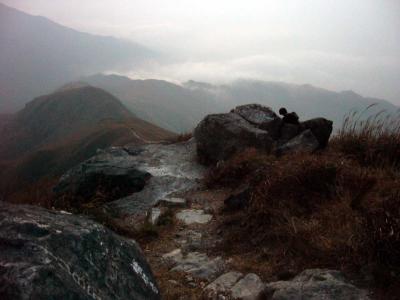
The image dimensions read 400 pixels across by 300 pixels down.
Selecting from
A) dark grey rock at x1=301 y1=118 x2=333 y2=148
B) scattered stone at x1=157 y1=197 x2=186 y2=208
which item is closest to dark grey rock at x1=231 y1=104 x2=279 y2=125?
dark grey rock at x1=301 y1=118 x2=333 y2=148

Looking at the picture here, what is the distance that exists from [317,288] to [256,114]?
9.68 m

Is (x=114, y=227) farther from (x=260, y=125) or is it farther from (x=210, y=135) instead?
(x=260, y=125)

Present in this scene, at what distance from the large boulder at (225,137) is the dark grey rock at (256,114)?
0.55m

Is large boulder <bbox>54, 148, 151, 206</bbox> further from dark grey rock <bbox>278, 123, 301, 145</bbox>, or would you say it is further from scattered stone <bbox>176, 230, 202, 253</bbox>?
dark grey rock <bbox>278, 123, 301, 145</bbox>

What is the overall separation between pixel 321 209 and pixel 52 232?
448cm

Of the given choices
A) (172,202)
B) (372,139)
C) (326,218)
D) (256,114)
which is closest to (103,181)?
(172,202)

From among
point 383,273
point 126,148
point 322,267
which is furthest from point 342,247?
point 126,148

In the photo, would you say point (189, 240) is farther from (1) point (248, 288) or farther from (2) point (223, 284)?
(1) point (248, 288)

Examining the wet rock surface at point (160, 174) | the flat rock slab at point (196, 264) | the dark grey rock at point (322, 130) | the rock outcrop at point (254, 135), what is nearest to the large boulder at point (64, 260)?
the flat rock slab at point (196, 264)

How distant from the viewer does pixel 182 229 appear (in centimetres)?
786

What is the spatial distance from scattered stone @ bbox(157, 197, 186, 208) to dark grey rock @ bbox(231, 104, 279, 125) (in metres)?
4.96

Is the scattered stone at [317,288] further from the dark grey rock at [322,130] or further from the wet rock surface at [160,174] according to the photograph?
the dark grey rock at [322,130]

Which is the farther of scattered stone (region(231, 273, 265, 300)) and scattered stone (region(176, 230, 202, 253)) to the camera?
scattered stone (region(176, 230, 202, 253))

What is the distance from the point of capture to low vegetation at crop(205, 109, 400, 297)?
4.81m
